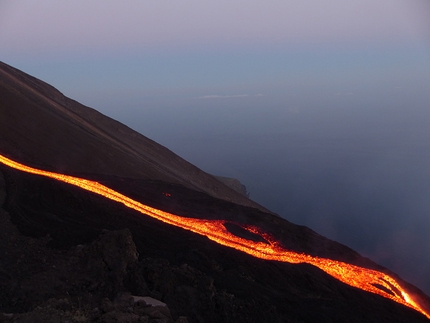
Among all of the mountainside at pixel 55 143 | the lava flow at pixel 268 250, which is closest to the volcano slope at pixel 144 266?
the lava flow at pixel 268 250

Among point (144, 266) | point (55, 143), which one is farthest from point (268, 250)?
point (55, 143)

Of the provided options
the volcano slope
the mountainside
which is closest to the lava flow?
the volcano slope

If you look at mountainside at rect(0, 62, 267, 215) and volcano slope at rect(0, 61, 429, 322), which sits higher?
mountainside at rect(0, 62, 267, 215)

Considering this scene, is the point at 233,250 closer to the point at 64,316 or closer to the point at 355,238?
the point at 64,316

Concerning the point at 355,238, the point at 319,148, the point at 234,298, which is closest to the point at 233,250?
the point at 234,298

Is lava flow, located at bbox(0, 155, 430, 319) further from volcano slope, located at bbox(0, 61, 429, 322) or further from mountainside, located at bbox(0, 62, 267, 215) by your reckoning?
mountainside, located at bbox(0, 62, 267, 215)

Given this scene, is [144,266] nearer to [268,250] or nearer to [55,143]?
[268,250]
